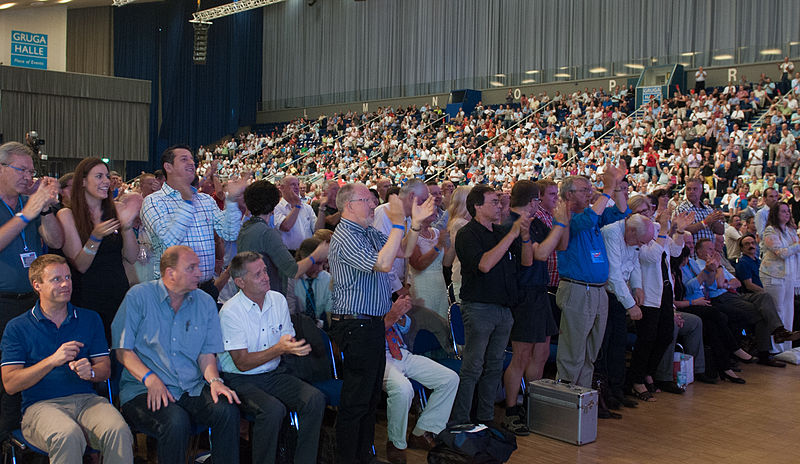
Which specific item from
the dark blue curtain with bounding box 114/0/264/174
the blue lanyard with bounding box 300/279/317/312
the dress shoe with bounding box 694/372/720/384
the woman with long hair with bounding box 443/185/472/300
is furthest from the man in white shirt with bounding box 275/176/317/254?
→ the dark blue curtain with bounding box 114/0/264/174

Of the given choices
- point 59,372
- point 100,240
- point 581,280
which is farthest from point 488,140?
point 59,372

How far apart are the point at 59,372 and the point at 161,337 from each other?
47 cm

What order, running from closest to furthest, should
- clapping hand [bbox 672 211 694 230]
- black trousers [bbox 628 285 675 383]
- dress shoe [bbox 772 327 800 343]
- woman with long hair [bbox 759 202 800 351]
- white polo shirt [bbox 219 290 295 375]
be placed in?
white polo shirt [bbox 219 290 295 375]
black trousers [bbox 628 285 675 383]
clapping hand [bbox 672 211 694 230]
dress shoe [bbox 772 327 800 343]
woman with long hair [bbox 759 202 800 351]

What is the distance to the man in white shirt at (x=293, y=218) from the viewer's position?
616 centimetres

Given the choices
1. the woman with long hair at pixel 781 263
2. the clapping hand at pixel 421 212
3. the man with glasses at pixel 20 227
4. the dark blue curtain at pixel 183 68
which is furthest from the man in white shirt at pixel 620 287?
the dark blue curtain at pixel 183 68

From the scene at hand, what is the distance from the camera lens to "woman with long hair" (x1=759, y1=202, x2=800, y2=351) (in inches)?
297

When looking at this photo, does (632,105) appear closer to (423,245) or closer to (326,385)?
(423,245)

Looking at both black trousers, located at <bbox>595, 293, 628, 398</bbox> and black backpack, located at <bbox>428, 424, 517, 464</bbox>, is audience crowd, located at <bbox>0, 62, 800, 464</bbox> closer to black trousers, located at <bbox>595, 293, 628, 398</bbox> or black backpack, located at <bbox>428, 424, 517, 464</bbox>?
black trousers, located at <bbox>595, 293, 628, 398</bbox>

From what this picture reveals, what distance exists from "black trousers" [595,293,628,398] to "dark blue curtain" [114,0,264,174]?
26.1 m

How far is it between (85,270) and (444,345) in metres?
2.33

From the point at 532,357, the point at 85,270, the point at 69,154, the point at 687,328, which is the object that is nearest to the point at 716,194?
the point at 687,328

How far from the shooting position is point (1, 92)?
24500 mm

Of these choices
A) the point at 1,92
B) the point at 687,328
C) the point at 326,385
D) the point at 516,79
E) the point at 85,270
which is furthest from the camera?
the point at 516,79

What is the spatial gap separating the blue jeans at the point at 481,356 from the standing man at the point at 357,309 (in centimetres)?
81
